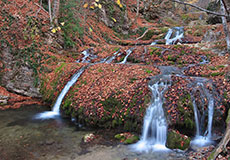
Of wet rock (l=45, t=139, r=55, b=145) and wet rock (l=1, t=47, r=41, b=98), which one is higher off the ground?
wet rock (l=1, t=47, r=41, b=98)

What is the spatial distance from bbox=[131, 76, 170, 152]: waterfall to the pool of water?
0.42 metres

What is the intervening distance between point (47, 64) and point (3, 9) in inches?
176

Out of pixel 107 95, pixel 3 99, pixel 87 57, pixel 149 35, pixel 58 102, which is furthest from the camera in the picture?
pixel 149 35

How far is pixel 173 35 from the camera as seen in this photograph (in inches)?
643

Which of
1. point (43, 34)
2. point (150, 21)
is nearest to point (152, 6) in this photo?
point (150, 21)

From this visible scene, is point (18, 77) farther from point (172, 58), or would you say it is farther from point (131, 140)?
point (172, 58)

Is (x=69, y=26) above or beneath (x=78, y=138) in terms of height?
above

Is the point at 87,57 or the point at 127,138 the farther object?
the point at 87,57

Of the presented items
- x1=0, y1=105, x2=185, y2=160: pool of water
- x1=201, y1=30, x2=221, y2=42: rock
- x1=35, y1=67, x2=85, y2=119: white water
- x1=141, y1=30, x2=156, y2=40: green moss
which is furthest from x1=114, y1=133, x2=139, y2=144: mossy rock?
x1=141, y1=30, x2=156, y2=40: green moss

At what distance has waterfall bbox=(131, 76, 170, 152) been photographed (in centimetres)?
509

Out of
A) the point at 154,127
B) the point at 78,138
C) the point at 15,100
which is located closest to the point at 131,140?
the point at 154,127

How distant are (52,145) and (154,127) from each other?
3.23 m

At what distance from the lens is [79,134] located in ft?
19.4

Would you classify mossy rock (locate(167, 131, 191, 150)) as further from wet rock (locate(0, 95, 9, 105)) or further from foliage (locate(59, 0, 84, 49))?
foliage (locate(59, 0, 84, 49))
